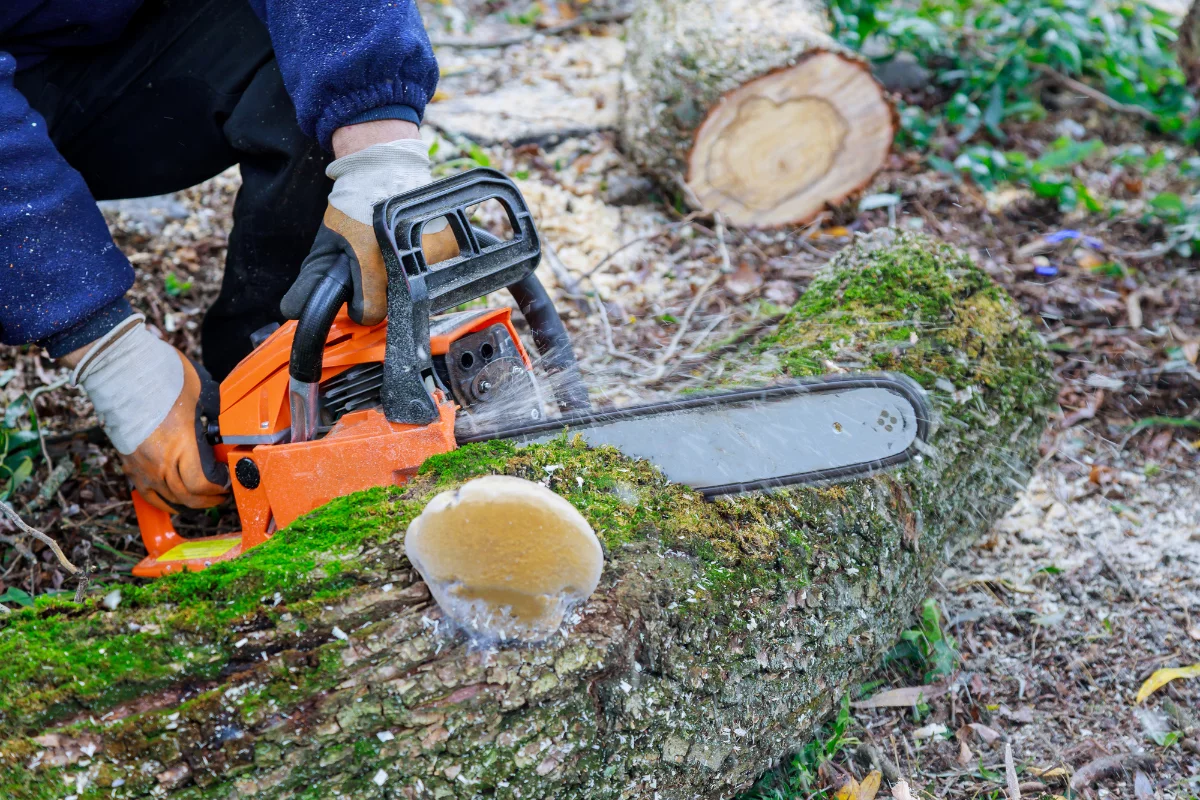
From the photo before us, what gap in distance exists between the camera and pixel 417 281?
172 centimetres

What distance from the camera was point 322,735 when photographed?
1.40 metres

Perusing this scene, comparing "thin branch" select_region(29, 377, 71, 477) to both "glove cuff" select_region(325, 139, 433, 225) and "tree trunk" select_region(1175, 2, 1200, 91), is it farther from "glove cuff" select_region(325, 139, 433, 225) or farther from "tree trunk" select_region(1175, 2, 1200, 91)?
"tree trunk" select_region(1175, 2, 1200, 91)

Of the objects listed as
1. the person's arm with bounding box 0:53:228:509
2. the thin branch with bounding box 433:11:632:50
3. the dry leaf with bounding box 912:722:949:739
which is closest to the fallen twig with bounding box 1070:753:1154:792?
the dry leaf with bounding box 912:722:949:739

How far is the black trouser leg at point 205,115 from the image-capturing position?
2.42m

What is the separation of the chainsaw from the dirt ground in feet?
2.06

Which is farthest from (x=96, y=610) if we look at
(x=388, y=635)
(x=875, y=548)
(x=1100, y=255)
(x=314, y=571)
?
(x=1100, y=255)

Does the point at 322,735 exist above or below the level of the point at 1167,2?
above

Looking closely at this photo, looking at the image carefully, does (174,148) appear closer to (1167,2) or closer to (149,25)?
(149,25)

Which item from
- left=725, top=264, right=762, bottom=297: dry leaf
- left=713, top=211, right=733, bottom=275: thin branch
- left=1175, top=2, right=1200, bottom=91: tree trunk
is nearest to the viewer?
left=725, top=264, right=762, bottom=297: dry leaf

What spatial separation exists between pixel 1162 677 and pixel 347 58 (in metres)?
2.38

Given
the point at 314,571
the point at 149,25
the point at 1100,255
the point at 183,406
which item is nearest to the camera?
the point at 314,571

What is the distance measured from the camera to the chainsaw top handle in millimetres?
1728

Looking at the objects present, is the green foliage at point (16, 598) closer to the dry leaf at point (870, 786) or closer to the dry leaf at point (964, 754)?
the dry leaf at point (870, 786)

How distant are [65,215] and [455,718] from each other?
4.64 ft
